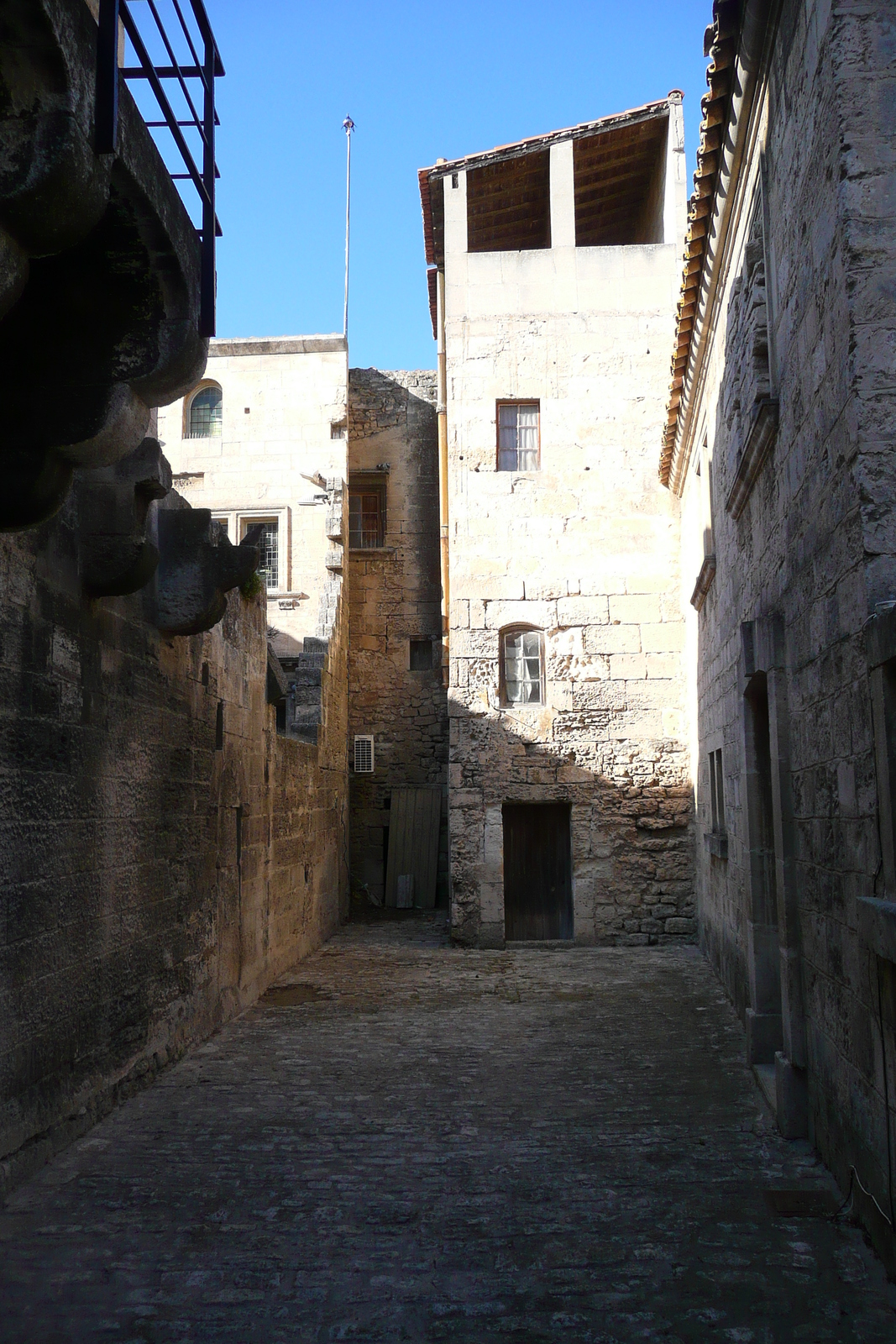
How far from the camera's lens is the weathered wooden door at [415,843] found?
15.6m

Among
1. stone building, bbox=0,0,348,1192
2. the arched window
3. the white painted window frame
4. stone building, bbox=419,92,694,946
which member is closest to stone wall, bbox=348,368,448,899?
the white painted window frame

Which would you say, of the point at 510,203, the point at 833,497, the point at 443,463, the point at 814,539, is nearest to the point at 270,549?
the point at 443,463

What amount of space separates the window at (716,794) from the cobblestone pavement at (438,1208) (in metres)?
2.42

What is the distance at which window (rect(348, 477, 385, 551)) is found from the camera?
17031 mm

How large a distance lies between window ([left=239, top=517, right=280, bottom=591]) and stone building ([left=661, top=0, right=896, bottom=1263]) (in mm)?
9929

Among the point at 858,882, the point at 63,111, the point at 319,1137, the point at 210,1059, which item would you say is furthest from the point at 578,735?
the point at 63,111

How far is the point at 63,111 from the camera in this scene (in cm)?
271

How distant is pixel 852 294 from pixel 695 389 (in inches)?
255

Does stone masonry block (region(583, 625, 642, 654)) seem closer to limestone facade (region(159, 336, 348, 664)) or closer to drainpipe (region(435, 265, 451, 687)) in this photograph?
drainpipe (region(435, 265, 451, 687))

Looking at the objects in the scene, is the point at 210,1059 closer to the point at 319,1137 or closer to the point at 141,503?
the point at 319,1137

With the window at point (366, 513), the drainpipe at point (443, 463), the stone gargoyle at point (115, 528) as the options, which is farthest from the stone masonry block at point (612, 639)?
the stone gargoyle at point (115, 528)

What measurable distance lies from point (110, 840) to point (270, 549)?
11526 millimetres

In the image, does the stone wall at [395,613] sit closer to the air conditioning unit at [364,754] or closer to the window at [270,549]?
the air conditioning unit at [364,754]

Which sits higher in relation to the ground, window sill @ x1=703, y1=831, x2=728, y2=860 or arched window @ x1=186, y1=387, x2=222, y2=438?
arched window @ x1=186, y1=387, x2=222, y2=438
